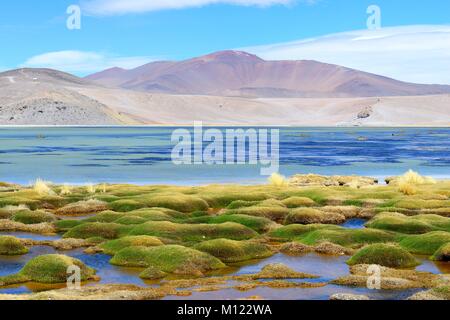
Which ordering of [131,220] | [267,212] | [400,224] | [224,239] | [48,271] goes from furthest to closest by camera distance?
[267,212], [131,220], [400,224], [224,239], [48,271]

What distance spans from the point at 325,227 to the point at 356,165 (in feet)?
151


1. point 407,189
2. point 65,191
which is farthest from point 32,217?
point 407,189

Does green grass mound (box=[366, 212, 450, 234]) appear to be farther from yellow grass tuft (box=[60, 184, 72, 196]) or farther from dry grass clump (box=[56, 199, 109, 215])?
yellow grass tuft (box=[60, 184, 72, 196])

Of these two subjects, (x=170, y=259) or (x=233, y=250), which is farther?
(x=233, y=250)

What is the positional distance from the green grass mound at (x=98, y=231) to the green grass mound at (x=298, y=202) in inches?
394

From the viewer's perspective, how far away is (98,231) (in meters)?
26.8

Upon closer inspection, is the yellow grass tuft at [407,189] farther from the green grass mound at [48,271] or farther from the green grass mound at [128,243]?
the green grass mound at [48,271]

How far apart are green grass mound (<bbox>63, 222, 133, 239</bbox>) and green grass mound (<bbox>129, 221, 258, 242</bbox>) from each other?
2.37 feet

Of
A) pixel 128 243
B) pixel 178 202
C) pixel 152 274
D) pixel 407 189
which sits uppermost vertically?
pixel 407 189

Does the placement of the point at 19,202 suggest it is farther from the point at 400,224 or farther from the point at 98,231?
the point at 400,224

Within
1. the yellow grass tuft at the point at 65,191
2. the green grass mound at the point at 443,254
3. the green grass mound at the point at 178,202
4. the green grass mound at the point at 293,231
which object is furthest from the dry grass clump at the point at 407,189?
the yellow grass tuft at the point at 65,191

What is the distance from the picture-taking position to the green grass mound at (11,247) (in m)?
23.6

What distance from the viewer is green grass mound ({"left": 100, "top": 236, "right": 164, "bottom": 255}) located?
930 inches

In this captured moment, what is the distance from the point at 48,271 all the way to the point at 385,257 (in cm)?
1056
